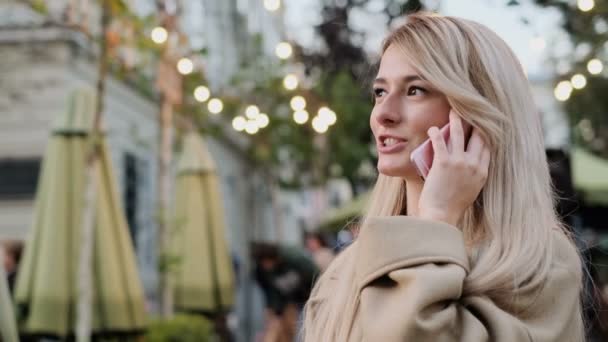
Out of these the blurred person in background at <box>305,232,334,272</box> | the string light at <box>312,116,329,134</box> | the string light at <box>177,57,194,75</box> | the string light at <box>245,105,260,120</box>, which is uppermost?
the string light at <box>177,57,194,75</box>

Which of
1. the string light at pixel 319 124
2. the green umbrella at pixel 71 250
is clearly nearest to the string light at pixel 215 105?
the string light at pixel 319 124

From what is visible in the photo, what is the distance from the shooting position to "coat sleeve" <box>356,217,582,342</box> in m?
1.82

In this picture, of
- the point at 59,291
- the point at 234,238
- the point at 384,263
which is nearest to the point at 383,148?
the point at 384,263

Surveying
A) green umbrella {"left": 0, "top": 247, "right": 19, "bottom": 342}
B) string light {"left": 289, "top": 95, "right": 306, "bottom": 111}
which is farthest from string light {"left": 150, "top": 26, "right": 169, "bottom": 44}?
green umbrella {"left": 0, "top": 247, "right": 19, "bottom": 342}

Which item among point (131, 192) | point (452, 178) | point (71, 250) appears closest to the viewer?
point (452, 178)

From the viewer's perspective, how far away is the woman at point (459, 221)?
6.12 feet

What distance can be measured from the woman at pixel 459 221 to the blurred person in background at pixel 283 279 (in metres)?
7.40

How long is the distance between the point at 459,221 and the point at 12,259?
7.78m

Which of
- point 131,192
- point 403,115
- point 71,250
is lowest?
point 71,250

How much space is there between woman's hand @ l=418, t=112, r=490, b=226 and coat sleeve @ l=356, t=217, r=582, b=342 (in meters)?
0.07

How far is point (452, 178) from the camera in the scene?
2.01 m

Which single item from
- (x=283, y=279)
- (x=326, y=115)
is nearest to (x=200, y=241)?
(x=283, y=279)

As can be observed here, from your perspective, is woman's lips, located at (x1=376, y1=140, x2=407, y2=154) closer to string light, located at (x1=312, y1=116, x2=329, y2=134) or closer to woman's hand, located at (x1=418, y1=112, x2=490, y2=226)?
woman's hand, located at (x1=418, y1=112, x2=490, y2=226)

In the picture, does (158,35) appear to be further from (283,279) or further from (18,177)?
(18,177)
